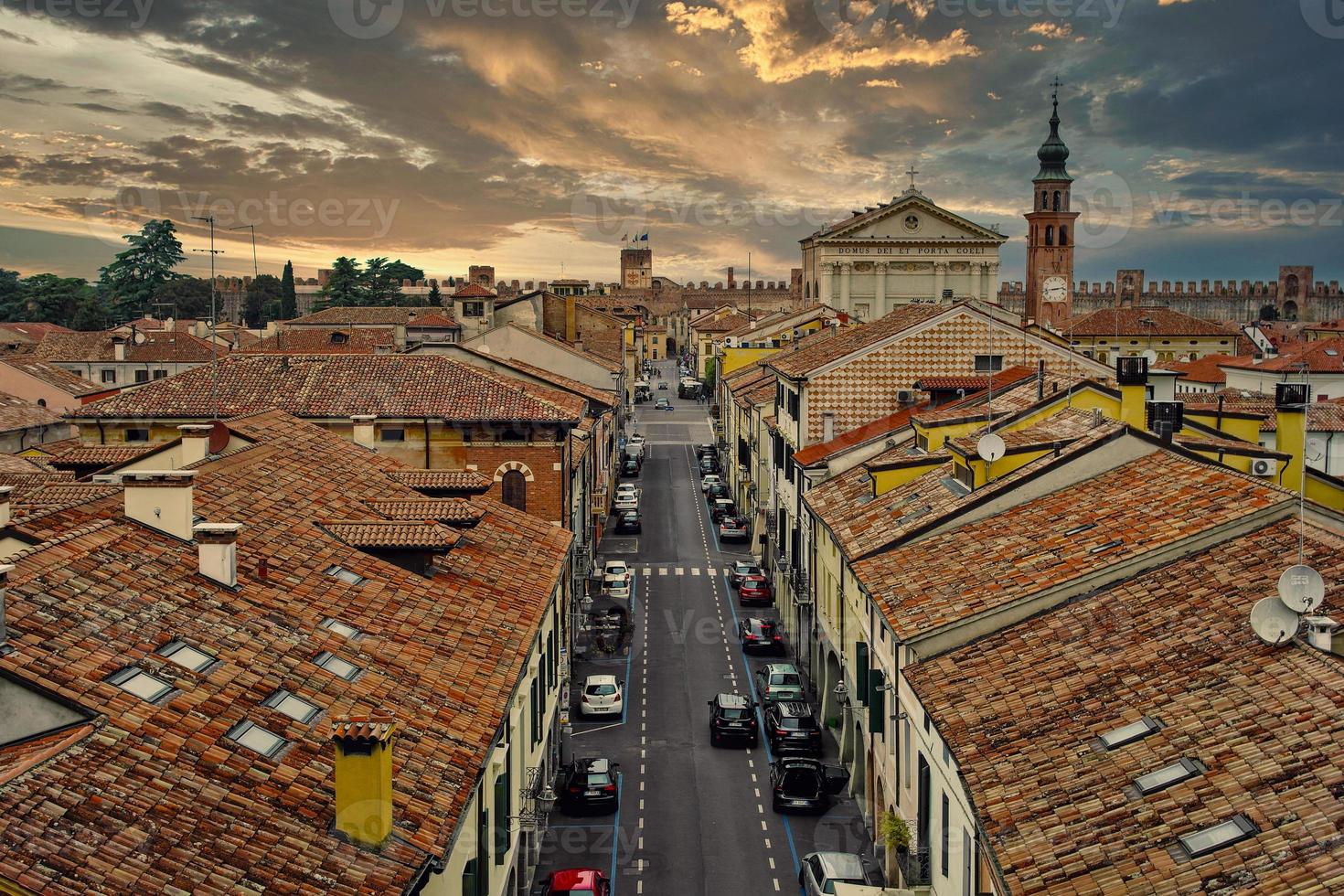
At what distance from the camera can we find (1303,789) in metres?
12.6

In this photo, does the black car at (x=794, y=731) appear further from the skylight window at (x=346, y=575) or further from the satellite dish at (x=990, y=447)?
the skylight window at (x=346, y=575)

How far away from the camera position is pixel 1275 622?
1524 cm

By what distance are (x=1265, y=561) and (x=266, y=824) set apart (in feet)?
44.3

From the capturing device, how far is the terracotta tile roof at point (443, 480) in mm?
29531

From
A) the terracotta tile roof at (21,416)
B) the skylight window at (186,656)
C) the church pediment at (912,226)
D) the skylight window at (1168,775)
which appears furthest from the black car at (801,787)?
the church pediment at (912,226)

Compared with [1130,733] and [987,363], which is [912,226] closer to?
[987,363]

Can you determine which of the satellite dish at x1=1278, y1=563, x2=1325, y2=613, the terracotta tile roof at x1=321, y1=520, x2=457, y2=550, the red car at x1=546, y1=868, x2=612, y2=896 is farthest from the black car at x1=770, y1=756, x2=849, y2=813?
the satellite dish at x1=1278, y1=563, x2=1325, y2=613

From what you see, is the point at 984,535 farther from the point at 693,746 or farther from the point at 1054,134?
the point at 1054,134

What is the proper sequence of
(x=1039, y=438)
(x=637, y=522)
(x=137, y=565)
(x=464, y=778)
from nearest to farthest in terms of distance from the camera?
1. (x=464, y=778)
2. (x=137, y=565)
3. (x=1039, y=438)
4. (x=637, y=522)

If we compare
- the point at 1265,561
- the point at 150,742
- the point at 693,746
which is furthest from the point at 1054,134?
the point at 150,742

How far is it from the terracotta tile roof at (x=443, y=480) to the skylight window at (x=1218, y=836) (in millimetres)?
19678

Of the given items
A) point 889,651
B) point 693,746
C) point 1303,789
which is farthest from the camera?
point 693,746

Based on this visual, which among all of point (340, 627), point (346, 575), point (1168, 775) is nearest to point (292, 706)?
point (340, 627)

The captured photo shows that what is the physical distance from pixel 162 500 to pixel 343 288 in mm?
128818
